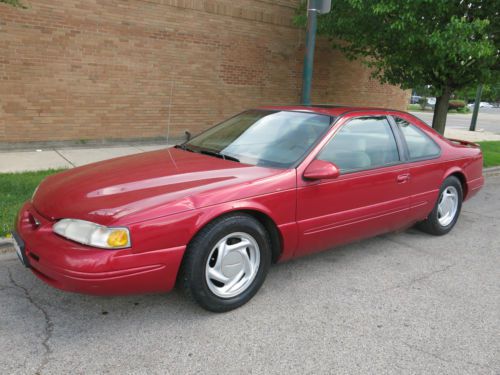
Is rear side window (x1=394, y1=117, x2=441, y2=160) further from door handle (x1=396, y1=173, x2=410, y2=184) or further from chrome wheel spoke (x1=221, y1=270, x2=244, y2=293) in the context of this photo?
chrome wheel spoke (x1=221, y1=270, x2=244, y2=293)

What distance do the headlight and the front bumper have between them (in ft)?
0.10

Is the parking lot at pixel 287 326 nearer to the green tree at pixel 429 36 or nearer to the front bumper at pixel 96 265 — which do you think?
the front bumper at pixel 96 265

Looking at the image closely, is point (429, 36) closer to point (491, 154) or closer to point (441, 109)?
point (441, 109)

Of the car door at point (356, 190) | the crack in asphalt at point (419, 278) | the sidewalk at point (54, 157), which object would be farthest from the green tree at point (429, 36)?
the sidewalk at point (54, 157)

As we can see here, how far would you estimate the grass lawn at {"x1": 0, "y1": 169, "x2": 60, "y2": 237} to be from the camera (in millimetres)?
4496

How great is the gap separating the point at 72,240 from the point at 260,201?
1280 millimetres

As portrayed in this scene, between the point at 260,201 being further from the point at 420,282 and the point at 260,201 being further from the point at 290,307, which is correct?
the point at 420,282

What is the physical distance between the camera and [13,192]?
217 inches

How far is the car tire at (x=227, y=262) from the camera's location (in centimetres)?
298

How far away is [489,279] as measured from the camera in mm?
3996

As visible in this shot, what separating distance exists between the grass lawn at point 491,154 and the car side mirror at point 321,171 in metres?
7.47

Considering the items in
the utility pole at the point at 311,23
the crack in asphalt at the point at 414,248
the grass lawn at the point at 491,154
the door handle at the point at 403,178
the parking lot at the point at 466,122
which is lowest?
the parking lot at the point at 466,122

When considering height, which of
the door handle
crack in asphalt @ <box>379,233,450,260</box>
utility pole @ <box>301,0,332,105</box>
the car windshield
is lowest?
crack in asphalt @ <box>379,233,450,260</box>

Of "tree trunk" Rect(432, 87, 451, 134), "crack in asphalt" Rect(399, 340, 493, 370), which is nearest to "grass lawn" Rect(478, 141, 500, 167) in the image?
"tree trunk" Rect(432, 87, 451, 134)
